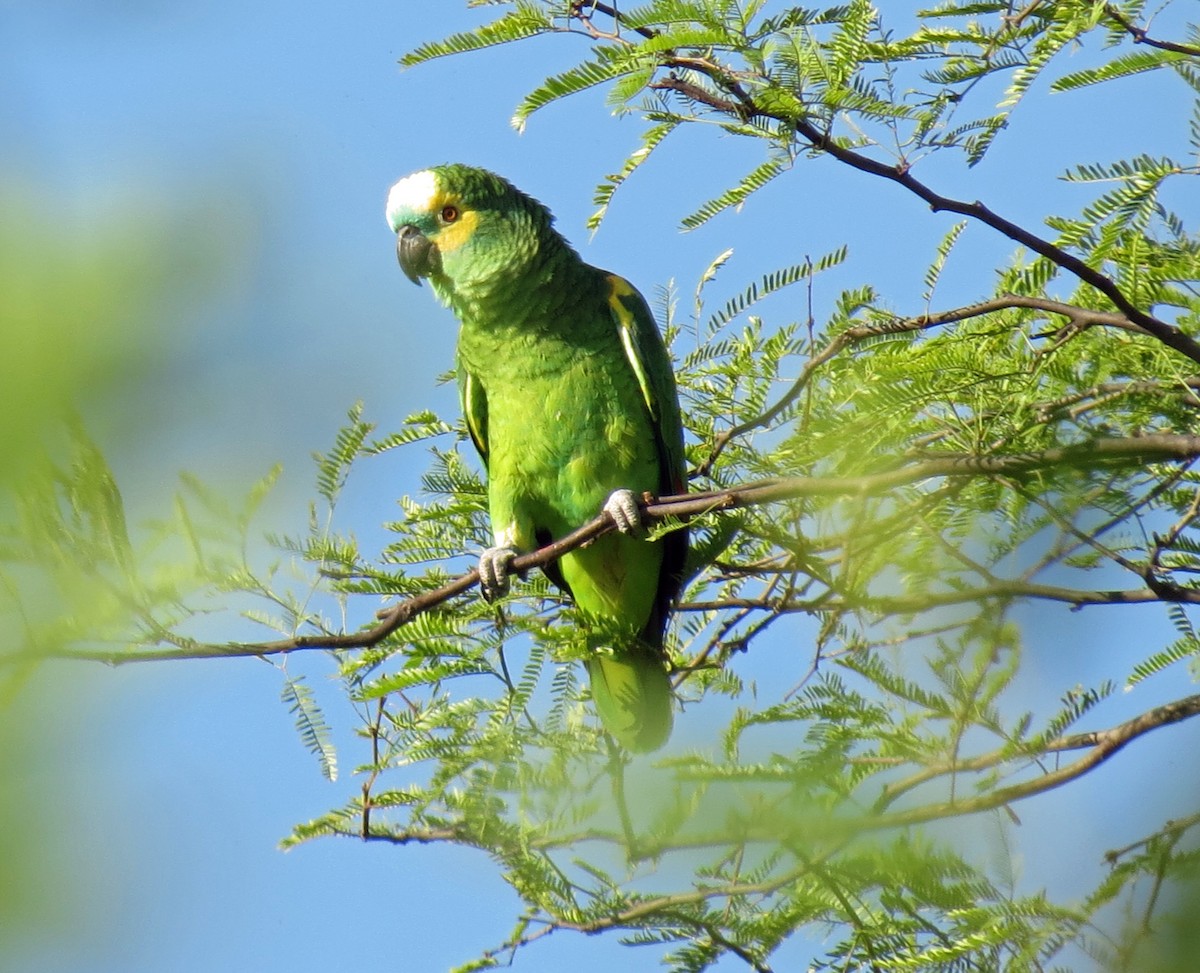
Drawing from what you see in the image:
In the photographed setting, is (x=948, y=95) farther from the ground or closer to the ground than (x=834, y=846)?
farther from the ground

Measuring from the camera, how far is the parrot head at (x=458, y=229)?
3.73 metres

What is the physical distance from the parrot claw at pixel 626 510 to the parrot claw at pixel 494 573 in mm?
309

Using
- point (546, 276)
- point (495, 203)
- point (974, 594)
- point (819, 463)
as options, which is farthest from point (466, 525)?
point (974, 594)

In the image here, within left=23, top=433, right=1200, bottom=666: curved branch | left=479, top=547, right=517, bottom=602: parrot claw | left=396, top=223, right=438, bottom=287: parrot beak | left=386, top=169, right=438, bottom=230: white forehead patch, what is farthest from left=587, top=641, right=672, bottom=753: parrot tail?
left=386, top=169, right=438, bottom=230: white forehead patch

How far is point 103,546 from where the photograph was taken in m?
0.82

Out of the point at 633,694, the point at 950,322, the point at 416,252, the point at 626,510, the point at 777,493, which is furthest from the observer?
the point at 416,252

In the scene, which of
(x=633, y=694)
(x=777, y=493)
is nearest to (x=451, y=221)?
(x=633, y=694)

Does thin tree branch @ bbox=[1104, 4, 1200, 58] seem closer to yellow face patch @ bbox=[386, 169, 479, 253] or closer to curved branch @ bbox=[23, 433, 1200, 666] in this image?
curved branch @ bbox=[23, 433, 1200, 666]

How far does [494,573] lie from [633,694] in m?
0.58

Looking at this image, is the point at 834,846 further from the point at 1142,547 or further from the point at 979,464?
the point at 1142,547

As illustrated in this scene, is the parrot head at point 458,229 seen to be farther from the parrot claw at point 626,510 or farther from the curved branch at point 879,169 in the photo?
the curved branch at point 879,169

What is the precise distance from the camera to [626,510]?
3160 millimetres

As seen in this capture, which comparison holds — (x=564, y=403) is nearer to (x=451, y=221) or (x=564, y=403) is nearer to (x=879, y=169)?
(x=451, y=221)

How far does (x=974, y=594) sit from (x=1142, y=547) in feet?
4.06
